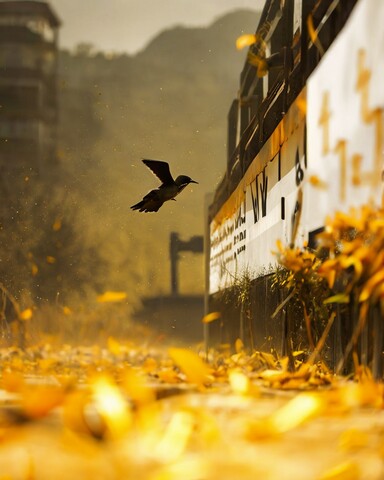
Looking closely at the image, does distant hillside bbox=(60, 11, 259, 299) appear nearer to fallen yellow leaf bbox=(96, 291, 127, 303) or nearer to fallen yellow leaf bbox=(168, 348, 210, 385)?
fallen yellow leaf bbox=(96, 291, 127, 303)

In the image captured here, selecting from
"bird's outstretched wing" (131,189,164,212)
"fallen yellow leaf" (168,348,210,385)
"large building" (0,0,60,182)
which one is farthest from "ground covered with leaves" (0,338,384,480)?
"large building" (0,0,60,182)

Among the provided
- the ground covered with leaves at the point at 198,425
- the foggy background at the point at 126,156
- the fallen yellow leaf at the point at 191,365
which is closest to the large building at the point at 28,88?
the foggy background at the point at 126,156

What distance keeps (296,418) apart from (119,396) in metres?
0.68

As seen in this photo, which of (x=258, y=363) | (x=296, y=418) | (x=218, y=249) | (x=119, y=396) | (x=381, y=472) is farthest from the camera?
(x=218, y=249)

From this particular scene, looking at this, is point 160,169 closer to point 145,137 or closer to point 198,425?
point 145,137

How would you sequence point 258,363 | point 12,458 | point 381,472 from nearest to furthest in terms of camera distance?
point 381,472 < point 12,458 < point 258,363

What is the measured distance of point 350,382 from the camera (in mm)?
2787

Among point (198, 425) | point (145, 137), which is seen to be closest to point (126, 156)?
point (145, 137)

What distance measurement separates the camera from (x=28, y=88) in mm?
4387

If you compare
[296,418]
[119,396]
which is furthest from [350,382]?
[119,396]

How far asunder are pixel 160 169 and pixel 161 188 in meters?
0.15

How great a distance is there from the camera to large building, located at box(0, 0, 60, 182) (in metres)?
4.33

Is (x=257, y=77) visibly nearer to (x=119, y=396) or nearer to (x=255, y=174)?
(x=255, y=174)

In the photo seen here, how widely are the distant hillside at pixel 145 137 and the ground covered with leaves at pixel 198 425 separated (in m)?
0.75
